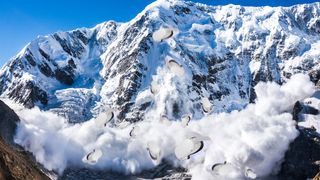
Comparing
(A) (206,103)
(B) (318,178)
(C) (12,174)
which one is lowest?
(C) (12,174)

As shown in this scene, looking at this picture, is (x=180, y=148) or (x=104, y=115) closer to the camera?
(x=180, y=148)

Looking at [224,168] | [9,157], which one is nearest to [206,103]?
[224,168]

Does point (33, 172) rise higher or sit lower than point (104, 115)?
lower

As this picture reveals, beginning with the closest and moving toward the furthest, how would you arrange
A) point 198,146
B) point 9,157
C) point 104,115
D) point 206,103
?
point 198,146
point 9,157
point 104,115
point 206,103

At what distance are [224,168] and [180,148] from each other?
1089 inches

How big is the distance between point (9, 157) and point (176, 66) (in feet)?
66.3

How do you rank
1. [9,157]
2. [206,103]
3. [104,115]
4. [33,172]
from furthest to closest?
[206,103], [104,115], [33,172], [9,157]

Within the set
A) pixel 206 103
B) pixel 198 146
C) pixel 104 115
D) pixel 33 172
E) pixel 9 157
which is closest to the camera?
pixel 198 146

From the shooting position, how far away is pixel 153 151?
73.4 m

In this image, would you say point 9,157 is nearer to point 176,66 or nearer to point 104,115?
point 104,115

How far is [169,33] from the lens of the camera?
188 ft

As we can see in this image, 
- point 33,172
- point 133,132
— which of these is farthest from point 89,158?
point 33,172

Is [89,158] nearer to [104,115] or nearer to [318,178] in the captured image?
[104,115]

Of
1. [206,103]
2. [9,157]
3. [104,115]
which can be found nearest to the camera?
[9,157]
